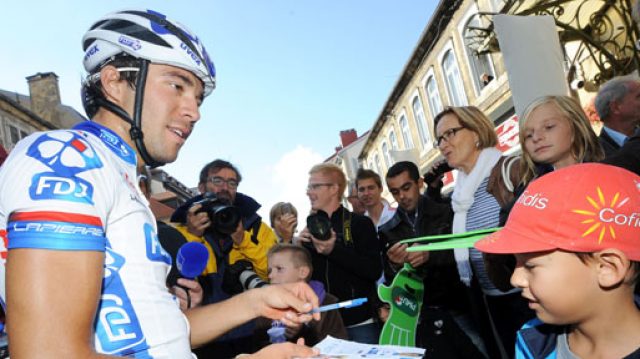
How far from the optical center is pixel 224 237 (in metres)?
4.07

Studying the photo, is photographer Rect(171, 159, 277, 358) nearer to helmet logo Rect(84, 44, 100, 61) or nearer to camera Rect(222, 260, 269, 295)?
camera Rect(222, 260, 269, 295)

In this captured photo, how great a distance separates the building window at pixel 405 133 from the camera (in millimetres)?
22609

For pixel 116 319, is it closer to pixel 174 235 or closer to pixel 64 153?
pixel 64 153

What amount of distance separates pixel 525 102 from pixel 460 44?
1057cm

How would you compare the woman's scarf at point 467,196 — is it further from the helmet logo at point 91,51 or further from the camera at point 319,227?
the helmet logo at point 91,51

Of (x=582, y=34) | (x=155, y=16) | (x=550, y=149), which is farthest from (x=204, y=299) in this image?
(x=582, y=34)

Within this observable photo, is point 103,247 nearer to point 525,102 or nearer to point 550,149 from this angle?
point 550,149

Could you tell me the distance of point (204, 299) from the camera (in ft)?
12.4

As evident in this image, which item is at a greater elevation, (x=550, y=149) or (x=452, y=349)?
(x=550, y=149)

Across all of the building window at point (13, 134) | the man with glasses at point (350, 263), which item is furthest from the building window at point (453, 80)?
the building window at point (13, 134)

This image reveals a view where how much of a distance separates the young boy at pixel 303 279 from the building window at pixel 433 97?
598 inches

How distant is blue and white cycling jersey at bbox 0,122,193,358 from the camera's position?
1.06m

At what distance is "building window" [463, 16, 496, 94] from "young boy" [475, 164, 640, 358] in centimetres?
1320

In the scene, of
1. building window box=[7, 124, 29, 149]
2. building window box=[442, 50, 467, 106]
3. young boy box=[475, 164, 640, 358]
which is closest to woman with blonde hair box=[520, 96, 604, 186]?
young boy box=[475, 164, 640, 358]
